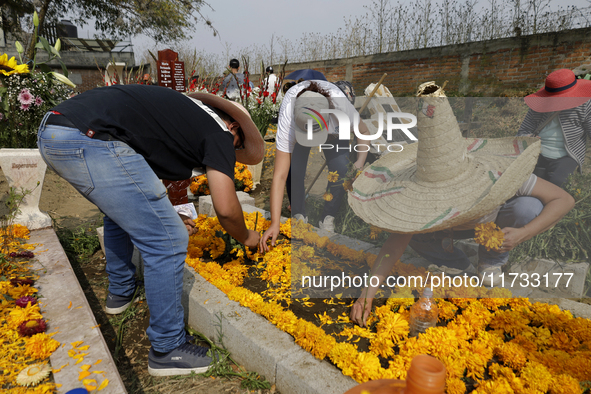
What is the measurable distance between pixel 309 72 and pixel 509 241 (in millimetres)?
4030

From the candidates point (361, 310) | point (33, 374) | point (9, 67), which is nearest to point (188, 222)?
point (33, 374)

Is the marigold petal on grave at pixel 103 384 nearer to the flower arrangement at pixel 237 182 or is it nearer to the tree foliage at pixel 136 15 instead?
the flower arrangement at pixel 237 182

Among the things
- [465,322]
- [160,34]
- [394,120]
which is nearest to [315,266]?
[465,322]

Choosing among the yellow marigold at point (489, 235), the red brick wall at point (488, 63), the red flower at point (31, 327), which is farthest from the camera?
the red brick wall at point (488, 63)

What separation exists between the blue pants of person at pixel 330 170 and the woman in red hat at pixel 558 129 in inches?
29.7

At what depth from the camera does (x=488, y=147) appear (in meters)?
1.35

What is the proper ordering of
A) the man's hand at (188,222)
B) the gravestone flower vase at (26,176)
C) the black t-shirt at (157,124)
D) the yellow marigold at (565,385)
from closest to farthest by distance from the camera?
the yellow marigold at (565,385) → the black t-shirt at (157,124) → the man's hand at (188,222) → the gravestone flower vase at (26,176)

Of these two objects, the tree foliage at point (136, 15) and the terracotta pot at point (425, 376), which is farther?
the tree foliage at point (136, 15)

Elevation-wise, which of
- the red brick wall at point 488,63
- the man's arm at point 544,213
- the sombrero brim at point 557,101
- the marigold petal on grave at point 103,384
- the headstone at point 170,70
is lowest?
the marigold petal on grave at point 103,384

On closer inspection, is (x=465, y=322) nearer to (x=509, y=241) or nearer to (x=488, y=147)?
(x=509, y=241)

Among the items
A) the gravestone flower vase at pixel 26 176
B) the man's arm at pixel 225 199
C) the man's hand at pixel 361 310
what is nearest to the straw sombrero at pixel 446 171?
the man's hand at pixel 361 310

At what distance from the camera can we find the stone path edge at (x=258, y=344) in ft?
5.24

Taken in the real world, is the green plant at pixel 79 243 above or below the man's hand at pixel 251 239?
below

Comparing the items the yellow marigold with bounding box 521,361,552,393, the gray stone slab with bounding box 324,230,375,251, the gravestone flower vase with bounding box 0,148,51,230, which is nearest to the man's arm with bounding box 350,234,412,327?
the gray stone slab with bounding box 324,230,375,251
